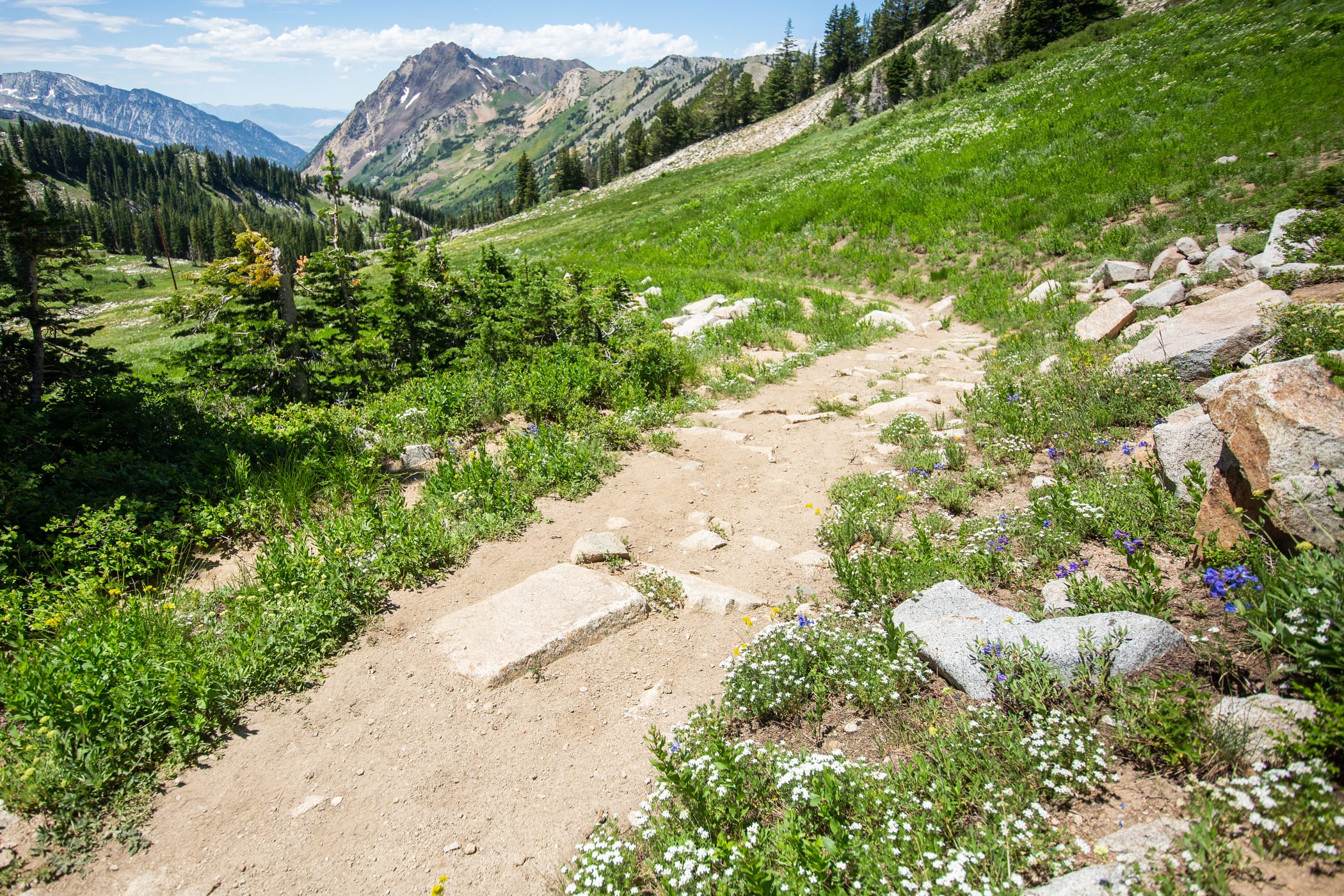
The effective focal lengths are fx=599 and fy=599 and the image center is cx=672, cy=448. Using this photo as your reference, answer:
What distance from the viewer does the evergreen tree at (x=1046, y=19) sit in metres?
46.1

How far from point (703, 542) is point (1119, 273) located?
11.2 m

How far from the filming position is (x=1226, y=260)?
10078mm

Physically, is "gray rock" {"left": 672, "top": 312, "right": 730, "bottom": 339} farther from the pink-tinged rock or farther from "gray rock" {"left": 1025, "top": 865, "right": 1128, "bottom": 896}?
"gray rock" {"left": 1025, "top": 865, "right": 1128, "bottom": 896}

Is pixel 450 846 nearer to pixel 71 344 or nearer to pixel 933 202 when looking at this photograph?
pixel 71 344

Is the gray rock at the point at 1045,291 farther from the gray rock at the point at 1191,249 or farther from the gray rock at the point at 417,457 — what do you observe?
the gray rock at the point at 417,457

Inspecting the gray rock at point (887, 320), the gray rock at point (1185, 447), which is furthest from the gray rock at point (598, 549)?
the gray rock at point (887, 320)

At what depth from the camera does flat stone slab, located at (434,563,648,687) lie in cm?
493

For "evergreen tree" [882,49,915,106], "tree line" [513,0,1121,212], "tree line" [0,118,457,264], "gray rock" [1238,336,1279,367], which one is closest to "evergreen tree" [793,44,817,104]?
"tree line" [513,0,1121,212]

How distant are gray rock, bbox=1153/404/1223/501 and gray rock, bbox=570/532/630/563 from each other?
4.97 metres

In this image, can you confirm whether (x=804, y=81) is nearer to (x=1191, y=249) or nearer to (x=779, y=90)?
(x=779, y=90)

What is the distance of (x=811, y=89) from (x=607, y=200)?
2534 inches

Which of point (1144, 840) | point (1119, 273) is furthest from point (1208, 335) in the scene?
point (1144, 840)

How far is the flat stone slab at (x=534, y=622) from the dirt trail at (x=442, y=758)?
111 mm

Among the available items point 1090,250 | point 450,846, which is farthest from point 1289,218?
point 450,846
